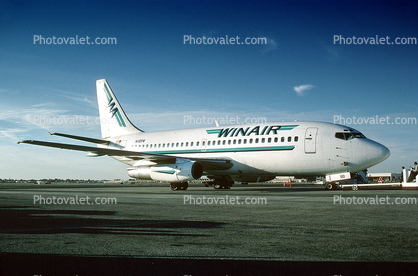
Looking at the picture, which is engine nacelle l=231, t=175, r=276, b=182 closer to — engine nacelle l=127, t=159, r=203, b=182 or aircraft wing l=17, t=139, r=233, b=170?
aircraft wing l=17, t=139, r=233, b=170

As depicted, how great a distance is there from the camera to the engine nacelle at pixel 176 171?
67.6ft

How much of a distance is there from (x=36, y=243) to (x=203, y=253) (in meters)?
2.33

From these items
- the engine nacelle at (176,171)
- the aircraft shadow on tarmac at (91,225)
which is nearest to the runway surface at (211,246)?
Result: the aircraft shadow on tarmac at (91,225)

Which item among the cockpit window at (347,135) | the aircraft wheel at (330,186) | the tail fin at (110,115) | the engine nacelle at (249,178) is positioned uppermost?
the tail fin at (110,115)

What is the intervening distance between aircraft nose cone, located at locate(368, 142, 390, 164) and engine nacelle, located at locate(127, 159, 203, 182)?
10.00 m

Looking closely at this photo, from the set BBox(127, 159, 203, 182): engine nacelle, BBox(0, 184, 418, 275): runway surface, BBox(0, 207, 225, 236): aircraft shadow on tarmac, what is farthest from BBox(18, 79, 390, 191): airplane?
BBox(0, 184, 418, 275): runway surface

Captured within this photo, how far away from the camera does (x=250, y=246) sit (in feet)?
14.2

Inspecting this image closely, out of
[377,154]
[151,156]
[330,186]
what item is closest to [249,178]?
[330,186]

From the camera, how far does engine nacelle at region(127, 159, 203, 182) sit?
811 inches

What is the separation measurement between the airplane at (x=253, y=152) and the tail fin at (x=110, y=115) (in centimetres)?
636

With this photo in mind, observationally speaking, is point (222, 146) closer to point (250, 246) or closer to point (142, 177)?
point (142, 177)

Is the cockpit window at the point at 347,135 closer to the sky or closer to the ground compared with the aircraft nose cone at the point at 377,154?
closer to the sky

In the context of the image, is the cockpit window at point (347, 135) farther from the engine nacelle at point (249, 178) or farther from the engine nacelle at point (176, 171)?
the engine nacelle at point (176, 171)

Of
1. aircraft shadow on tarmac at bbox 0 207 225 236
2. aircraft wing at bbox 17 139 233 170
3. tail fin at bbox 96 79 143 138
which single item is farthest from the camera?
tail fin at bbox 96 79 143 138
